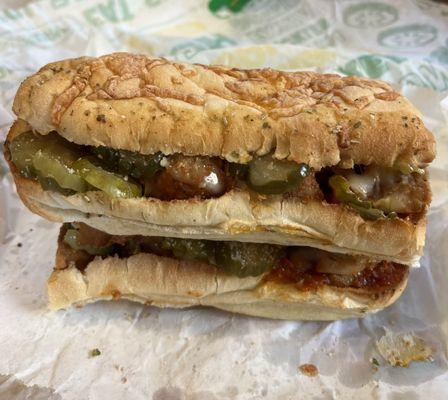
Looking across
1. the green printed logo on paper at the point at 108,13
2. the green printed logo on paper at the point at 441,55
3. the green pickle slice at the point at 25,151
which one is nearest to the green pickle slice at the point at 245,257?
the green pickle slice at the point at 25,151

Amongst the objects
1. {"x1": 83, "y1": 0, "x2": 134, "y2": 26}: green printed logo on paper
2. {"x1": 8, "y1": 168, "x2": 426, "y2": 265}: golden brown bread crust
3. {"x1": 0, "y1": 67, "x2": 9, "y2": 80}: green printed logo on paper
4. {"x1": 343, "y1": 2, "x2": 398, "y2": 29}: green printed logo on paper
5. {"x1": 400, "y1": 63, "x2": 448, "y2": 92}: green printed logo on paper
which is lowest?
{"x1": 343, "y1": 2, "x2": 398, "y2": 29}: green printed logo on paper

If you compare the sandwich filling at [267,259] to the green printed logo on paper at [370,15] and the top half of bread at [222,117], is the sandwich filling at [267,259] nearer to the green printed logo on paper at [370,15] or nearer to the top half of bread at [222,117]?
the top half of bread at [222,117]

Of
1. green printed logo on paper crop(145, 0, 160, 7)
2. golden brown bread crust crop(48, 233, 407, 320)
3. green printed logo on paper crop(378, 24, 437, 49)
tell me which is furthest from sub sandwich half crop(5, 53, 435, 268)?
green printed logo on paper crop(145, 0, 160, 7)

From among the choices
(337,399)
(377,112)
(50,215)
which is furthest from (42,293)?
(377,112)

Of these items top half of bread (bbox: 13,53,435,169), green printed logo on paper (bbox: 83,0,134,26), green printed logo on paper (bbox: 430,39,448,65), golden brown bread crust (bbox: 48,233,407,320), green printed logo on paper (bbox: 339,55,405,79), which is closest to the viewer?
top half of bread (bbox: 13,53,435,169)

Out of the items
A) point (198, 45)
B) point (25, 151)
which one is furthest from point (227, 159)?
point (198, 45)

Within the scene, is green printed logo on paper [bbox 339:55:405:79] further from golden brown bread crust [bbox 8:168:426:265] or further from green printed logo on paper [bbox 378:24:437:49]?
golden brown bread crust [bbox 8:168:426:265]
